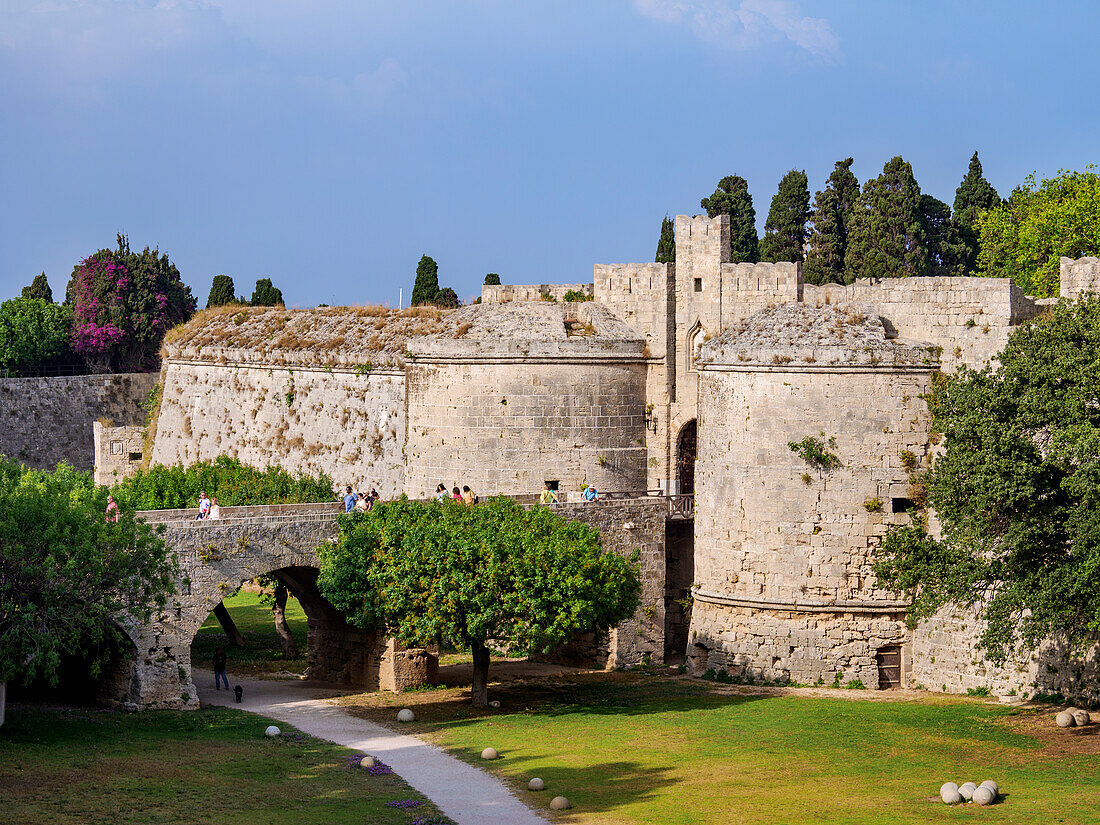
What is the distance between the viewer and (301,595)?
45844 millimetres

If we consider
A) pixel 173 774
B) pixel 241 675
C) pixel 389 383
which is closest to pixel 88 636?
pixel 173 774

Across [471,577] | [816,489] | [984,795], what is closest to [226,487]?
[471,577]

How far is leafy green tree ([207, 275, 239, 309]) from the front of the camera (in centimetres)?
8044

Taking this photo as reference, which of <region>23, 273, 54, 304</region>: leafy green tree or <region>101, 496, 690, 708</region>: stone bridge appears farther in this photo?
<region>23, 273, 54, 304</region>: leafy green tree

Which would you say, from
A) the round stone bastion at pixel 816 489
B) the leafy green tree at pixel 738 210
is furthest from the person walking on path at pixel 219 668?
the leafy green tree at pixel 738 210

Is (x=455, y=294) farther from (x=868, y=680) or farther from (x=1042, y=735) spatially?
(x=1042, y=735)

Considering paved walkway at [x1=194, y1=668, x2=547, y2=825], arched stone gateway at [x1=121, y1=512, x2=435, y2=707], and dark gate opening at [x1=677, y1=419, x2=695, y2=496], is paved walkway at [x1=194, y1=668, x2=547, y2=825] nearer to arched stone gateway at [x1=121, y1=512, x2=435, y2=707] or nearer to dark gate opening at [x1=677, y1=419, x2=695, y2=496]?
arched stone gateway at [x1=121, y1=512, x2=435, y2=707]

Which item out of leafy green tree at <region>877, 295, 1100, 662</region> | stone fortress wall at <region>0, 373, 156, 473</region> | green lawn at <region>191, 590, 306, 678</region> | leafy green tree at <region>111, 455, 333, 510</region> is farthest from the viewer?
stone fortress wall at <region>0, 373, 156, 473</region>

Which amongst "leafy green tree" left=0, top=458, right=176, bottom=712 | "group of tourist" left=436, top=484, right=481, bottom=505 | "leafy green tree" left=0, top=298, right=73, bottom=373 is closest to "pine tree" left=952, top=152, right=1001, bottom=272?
"group of tourist" left=436, top=484, right=481, bottom=505

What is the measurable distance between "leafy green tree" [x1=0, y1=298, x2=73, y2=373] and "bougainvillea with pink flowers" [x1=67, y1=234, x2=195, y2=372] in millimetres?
1037

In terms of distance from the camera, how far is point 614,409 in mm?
49688

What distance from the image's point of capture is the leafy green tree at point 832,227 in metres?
80.2

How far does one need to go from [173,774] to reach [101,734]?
3922 millimetres

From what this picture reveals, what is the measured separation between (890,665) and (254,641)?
2141cm
